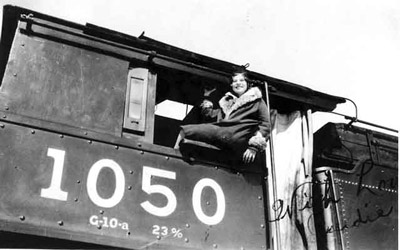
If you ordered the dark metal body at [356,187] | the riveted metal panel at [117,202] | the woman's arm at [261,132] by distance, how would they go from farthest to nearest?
the dark metal body at [356,187]
the woman's arm at [261,132]
the riveted metal panel at [117,202]

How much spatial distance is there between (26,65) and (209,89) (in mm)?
2179

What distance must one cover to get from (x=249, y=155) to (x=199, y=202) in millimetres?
810

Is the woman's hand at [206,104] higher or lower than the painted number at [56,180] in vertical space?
higher

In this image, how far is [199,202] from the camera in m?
5.95

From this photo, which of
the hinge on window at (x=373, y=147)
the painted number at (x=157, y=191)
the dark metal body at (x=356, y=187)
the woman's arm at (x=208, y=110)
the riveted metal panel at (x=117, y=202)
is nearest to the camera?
the riveted metal panel at (x=117, y=202)

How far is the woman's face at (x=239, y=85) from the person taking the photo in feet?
22.2

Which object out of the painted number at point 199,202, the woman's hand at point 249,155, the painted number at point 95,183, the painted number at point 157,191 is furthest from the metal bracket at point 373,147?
the painted number at point 95,183

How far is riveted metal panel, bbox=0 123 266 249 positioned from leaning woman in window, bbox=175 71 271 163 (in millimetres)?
308

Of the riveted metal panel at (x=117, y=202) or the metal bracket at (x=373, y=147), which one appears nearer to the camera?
the riveted metal panel at (x=117, y=202)

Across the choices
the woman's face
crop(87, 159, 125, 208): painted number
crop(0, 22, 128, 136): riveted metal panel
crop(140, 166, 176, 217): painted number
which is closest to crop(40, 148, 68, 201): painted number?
crop(87, 159, 125, 208): painted number

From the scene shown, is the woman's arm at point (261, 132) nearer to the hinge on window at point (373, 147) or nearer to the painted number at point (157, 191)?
the painted number at point (157, 191)

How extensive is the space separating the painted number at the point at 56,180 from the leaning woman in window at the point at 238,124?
1336 mm

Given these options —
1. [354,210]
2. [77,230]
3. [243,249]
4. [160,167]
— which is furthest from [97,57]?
[354,210]

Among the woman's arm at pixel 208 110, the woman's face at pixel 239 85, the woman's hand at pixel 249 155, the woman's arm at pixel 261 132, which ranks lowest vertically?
the woman's hand at pixel 249 155
